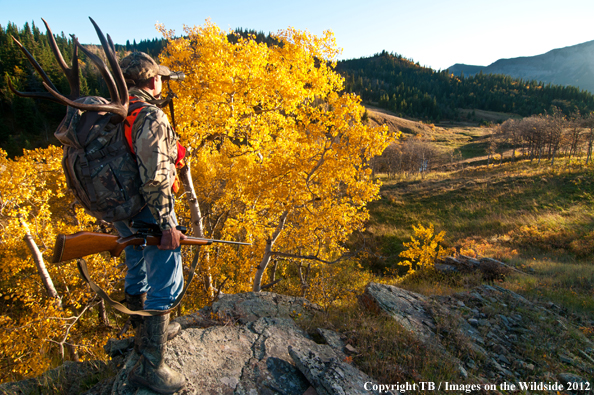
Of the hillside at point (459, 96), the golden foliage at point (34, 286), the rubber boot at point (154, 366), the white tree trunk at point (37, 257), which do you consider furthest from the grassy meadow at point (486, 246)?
the hillside at point (459, 96)

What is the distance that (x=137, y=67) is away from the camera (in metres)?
2.67

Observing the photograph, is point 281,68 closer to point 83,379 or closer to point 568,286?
point 83,379

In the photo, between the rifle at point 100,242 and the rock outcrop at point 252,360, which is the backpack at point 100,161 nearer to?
the rifle at point 100,242

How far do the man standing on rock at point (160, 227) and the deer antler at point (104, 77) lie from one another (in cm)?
16

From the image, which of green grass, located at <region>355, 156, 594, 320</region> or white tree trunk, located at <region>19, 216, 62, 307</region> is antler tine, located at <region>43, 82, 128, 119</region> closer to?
white tree trunk, located at <region>19, 216, 62, 307</region>

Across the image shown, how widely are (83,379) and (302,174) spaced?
5.55 m

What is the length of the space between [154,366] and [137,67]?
297cm

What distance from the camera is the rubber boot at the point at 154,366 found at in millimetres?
2549

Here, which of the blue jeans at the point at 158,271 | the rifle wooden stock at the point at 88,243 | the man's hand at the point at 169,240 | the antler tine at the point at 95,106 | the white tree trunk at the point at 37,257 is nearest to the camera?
the antler tine at the point at 95,106

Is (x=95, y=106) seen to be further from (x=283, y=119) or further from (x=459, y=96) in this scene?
(x=459, y=96)

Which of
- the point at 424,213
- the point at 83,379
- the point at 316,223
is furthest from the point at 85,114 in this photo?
the point at 424,213

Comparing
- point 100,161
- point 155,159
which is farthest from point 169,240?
point 100,161

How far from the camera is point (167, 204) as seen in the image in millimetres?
2469

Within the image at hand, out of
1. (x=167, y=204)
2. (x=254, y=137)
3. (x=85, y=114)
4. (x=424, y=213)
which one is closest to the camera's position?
(x=85, y=114)
